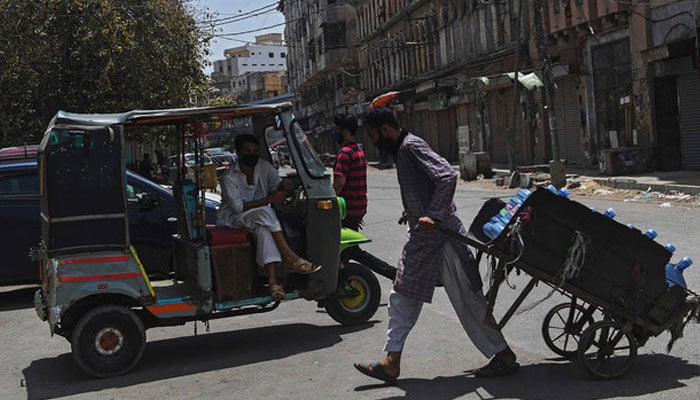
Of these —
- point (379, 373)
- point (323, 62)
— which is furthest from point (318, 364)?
point (323, 62)

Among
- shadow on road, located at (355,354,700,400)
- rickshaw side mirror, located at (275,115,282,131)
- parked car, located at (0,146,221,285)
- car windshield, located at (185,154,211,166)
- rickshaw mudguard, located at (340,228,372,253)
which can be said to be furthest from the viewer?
parked car, located at (0,146,221,285)

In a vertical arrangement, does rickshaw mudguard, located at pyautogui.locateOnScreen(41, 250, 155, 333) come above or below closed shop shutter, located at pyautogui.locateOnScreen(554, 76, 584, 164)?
below

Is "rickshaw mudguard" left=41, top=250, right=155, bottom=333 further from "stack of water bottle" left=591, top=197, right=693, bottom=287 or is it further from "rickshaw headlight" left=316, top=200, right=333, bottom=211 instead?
"stack of water bottle" left=591, top=197, right=693, bottom=287

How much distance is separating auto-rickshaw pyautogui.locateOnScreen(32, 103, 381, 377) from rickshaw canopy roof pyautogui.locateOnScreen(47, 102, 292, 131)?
0.01m

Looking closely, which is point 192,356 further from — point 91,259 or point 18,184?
point 18,184

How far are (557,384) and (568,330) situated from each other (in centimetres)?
65

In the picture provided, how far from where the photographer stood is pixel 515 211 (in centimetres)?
563

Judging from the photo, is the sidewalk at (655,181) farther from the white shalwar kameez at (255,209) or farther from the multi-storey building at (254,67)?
the multi-storey building at (254,67)

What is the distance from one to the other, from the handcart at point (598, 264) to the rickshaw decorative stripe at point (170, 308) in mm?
2587

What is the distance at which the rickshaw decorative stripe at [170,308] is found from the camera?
6777 mm

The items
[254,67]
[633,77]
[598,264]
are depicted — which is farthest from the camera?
[254,67]

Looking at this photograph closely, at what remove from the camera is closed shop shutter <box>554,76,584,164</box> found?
30219 millimetres

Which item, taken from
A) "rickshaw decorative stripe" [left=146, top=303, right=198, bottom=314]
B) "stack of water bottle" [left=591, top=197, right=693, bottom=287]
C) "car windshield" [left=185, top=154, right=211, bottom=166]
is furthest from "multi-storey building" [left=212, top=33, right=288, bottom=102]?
"stack of water bottle" [left=591, top=197, right=693, bottom=287]

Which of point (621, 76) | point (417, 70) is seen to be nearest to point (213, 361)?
point (621, 76)
